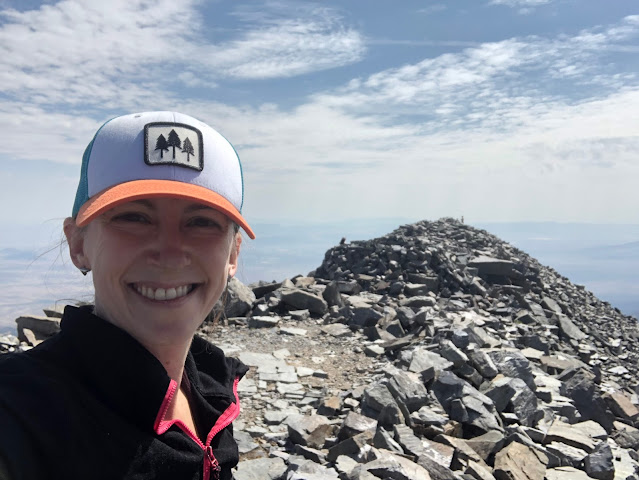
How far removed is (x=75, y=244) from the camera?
8.25 feet

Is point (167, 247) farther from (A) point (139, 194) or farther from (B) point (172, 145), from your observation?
(B) point (172, 145)

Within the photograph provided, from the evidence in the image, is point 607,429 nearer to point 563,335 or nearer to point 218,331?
point 563,335

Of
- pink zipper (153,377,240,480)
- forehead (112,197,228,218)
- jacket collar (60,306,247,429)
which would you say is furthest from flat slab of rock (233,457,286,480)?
forehead (112,197,228,218)

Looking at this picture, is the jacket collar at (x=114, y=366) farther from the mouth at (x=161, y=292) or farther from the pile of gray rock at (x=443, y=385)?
the pile of gray rock at (x=443, y=385)

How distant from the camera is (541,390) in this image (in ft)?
34.5

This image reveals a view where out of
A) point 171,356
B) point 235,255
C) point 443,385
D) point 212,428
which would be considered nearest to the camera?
point 171,356

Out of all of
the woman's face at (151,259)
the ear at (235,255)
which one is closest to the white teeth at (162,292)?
the woman's face at (151,259)

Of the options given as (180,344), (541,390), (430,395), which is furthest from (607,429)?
(180,344)

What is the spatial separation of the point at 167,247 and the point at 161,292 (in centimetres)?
22

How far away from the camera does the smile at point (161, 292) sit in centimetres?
237

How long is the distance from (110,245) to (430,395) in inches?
300

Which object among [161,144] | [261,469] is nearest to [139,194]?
[161,144]

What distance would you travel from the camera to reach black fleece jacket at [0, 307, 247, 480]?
1809 mm

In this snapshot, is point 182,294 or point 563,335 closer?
point 182,294
